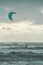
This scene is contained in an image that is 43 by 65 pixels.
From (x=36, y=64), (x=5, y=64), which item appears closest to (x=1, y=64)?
(x=5, y=64)

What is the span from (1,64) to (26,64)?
7.10 m

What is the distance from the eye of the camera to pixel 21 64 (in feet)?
421

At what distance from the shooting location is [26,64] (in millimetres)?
127000

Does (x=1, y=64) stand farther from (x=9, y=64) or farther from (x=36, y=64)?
(x=36, y=64)

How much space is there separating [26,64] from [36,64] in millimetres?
3022

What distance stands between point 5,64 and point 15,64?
2.89m

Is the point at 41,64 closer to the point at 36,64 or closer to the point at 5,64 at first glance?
the point at 36,64

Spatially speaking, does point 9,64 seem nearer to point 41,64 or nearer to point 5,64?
point 5,64

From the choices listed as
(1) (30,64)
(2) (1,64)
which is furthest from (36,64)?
(2) (1,64)

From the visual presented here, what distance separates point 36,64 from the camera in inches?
4956

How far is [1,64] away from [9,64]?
2276mm

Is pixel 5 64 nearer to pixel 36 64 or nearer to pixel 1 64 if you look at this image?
pixel 1 64

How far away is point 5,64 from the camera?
5007 inches

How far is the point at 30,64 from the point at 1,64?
824 cm
